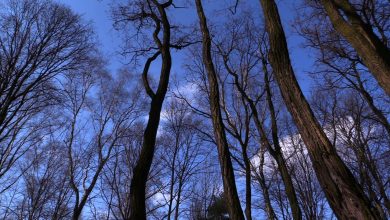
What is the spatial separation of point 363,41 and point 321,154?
14.2 ft

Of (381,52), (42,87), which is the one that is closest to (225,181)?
(381,52)

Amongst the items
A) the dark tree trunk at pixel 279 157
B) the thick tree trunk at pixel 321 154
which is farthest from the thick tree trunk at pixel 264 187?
the thick tree trunk at pixel 321 154

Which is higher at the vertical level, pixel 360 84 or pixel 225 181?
pixel 360 84

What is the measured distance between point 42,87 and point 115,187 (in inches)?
309

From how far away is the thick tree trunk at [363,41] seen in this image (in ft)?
19.2

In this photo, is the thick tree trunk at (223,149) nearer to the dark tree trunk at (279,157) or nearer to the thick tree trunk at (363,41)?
the thick tree trunk at (363,41)

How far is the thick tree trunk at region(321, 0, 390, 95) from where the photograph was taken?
5857 mm

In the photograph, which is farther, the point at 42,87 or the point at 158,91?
→ the point at 42,87

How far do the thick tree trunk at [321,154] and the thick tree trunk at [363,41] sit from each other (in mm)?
2431

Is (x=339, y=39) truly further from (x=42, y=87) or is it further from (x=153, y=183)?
(x=153, y=183)

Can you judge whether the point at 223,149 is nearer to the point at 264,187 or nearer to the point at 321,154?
the point at 321,154

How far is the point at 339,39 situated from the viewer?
10.8m

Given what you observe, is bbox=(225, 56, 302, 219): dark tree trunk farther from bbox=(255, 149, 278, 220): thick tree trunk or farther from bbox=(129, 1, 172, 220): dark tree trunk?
bbox=(129, 1, 172, 220): dark tree trunk

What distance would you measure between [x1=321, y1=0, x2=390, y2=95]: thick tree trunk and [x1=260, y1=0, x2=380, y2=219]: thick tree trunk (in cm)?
243
